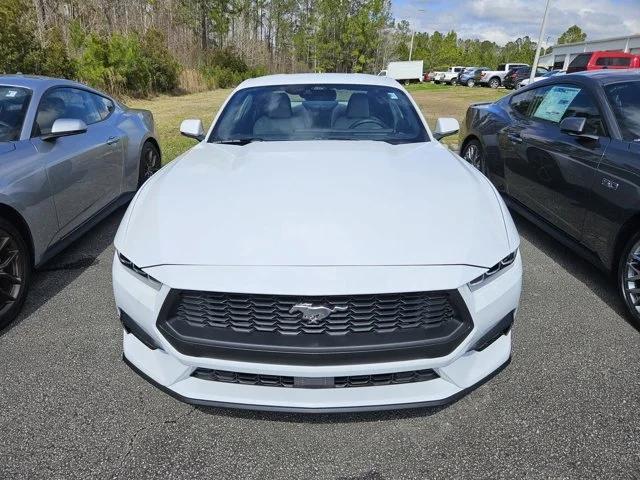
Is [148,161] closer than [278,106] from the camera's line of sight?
No

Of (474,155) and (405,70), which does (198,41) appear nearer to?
(405,70)

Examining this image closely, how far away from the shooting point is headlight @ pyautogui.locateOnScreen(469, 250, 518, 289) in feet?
6.26

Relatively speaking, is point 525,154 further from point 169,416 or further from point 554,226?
point 169,416

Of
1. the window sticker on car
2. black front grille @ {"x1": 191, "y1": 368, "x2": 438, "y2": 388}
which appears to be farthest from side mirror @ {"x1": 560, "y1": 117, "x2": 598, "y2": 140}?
black front grille @ {"x1": 191, "y1": 368, "x2": 438, "y2": 388}

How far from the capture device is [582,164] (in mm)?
3504

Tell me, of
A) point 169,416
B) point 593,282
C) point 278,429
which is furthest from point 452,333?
point 593,282

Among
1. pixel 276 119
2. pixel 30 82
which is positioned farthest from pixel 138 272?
pixel 30 82

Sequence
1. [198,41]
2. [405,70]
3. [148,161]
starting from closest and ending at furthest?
[148,161] → [198,41] → [405,70]

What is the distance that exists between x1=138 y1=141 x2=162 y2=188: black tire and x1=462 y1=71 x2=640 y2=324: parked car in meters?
3.98

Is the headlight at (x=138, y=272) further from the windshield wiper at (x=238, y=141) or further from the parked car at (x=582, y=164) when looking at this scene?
the parked car at (x=582, y=164)

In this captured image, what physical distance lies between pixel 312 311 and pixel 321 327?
0.08m

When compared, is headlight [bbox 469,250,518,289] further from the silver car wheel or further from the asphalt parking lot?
the silver car wheel

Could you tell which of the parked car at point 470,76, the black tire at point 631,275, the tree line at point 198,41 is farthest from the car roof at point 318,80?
the parked car at point 470,76

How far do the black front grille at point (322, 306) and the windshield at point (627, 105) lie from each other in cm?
242
